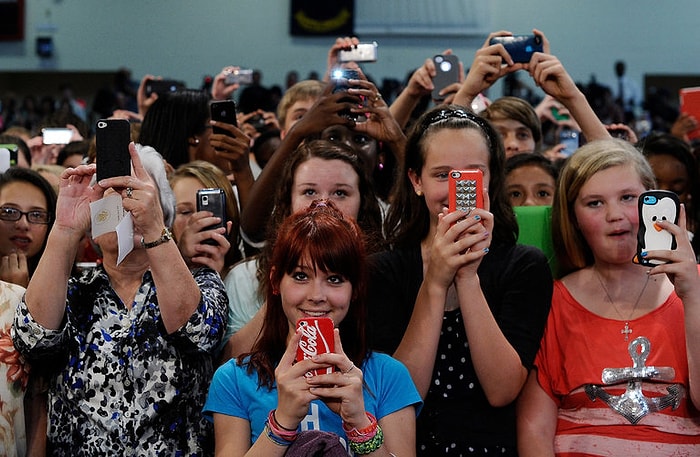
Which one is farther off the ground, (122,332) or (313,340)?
(313,340)

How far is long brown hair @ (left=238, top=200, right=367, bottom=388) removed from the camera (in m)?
2.26

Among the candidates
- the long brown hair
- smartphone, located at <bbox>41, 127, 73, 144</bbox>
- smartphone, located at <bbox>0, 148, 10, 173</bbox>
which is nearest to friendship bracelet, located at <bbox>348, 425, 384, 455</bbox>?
the long brown hair

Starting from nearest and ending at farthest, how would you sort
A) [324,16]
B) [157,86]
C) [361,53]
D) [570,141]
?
1. [361,53]
2. [570,141]
3. [157,86]
4. [324,16]

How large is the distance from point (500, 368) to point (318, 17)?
10.9 metres

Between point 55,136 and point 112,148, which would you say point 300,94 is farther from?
point 112,148

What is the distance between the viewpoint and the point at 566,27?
12.7 m

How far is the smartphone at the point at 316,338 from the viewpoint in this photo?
2.04m

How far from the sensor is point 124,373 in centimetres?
240

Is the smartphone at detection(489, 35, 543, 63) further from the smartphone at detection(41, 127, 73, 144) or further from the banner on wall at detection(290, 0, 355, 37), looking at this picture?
the banner on wall at detection(290, 0, 355, 37)

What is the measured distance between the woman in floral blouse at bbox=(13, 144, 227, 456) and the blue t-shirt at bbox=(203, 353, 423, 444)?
163mm

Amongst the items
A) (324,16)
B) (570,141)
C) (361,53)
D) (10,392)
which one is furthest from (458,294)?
(324,16)

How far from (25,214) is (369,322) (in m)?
1.16

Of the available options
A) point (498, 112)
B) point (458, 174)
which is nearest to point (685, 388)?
point (458, 174)

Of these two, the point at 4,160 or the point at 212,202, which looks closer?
the point at 212,202
